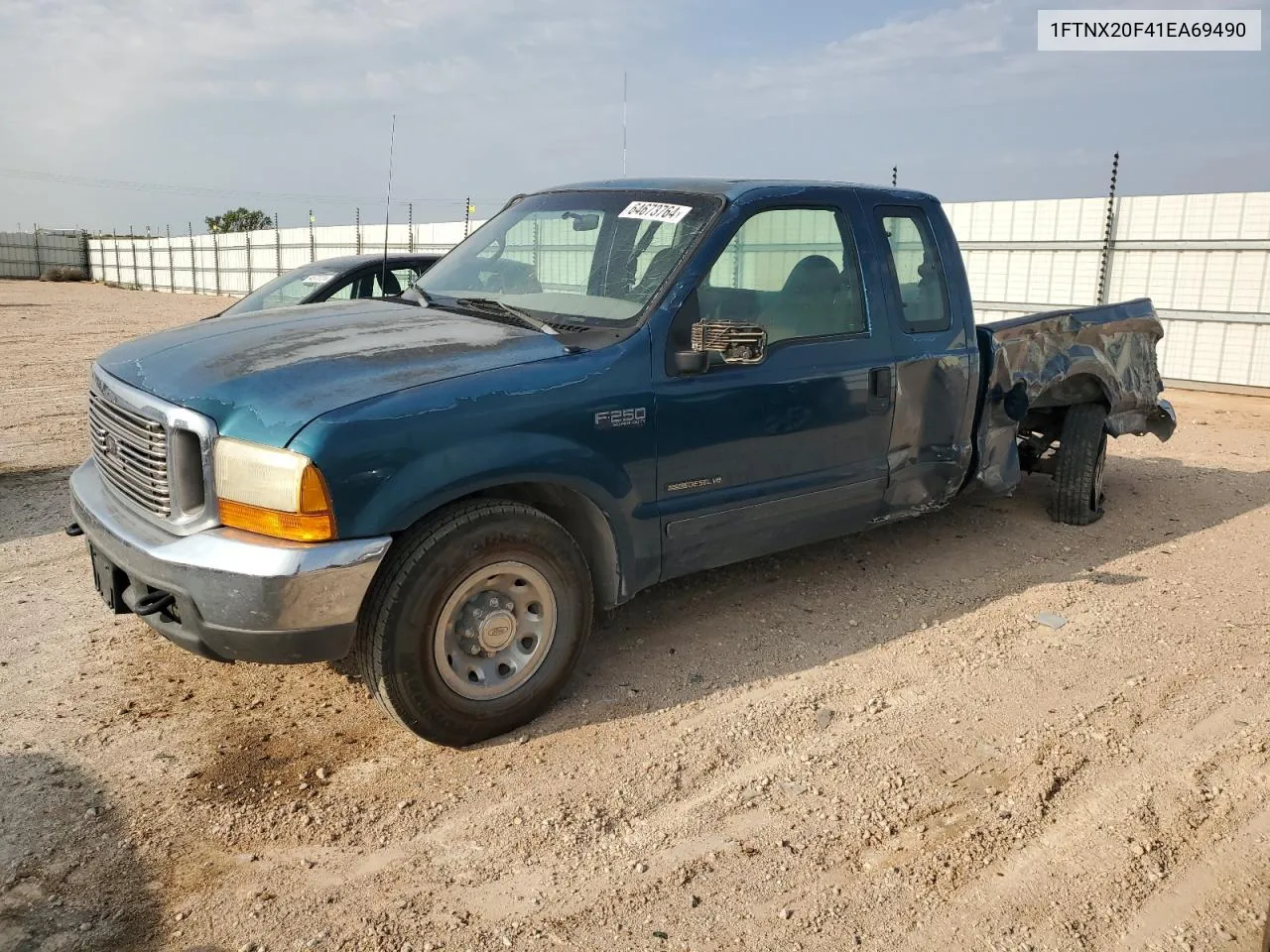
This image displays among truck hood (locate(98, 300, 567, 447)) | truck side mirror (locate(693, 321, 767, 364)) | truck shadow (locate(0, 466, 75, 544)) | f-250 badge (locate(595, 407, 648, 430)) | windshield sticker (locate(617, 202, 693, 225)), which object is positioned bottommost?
truck shadow (locate(0, 466, 75, 544))

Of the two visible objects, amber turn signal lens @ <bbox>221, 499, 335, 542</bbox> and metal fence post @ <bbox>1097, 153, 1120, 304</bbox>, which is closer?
amber turn signal lens @ <bbox>221, 499, 335, 542</bbox>

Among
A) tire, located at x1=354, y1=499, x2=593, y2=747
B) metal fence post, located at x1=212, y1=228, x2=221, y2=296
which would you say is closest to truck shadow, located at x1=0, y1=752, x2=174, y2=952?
tire, located at x1=354, y1=499, x2=593, y2=747

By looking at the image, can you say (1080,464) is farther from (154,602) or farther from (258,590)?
(154,602)

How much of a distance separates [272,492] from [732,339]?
167 cm

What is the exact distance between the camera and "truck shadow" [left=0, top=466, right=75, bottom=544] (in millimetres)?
5746

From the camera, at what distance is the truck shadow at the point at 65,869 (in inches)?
98.8

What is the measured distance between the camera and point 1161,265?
1312cm

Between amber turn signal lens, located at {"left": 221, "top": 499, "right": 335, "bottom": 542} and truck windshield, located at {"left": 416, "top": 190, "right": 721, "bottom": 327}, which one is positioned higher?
truck windshield, located at {"left": 416, "top": 190, "right": 721, "bottom": 327}

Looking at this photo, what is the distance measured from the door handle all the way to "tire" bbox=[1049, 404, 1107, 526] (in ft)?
7.51

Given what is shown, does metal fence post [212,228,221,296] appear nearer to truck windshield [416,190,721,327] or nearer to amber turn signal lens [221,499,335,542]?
truck windshield [416,190,721,327]

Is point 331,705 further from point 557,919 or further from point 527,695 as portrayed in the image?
point 557,919

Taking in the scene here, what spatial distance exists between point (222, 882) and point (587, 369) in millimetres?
2002

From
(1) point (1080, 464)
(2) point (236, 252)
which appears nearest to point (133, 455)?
(1) point (1080, 464)

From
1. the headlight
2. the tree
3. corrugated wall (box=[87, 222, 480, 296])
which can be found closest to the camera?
the headlight
